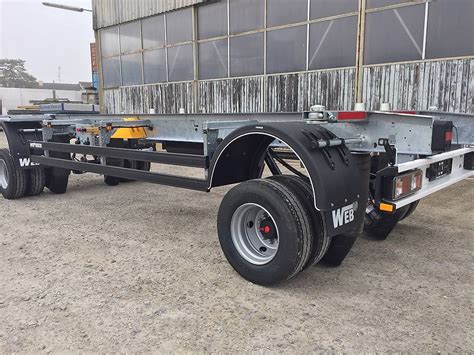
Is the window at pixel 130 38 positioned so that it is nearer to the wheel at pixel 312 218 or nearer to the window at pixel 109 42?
the window at pixel 109 42

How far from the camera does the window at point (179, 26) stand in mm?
15022

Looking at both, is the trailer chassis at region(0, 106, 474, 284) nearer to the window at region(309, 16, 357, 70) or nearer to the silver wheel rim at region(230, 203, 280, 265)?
the silver wheel rim at region(230, 203, 280, 265)

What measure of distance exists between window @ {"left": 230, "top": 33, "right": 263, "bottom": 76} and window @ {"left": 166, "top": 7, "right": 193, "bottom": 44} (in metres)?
2.28

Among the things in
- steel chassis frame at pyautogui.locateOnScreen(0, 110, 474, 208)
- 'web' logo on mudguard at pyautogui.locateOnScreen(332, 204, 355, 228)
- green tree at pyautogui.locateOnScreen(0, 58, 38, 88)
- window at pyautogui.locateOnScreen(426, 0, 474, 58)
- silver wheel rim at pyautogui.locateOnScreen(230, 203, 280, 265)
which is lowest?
silver wheel rim at pyautogui.locateOnScreen(230, 203, 280, 265)

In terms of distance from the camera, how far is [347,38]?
11.0m

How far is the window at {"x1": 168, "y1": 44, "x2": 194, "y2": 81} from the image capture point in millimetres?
15252

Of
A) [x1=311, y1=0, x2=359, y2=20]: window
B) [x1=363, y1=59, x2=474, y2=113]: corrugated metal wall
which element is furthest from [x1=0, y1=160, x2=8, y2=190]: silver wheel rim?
[x1=311, y1=0, x2=359, y2=20]: window

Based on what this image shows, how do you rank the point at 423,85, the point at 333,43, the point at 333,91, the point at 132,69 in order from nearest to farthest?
the point at 423,85 < the point at 333,43 < the point at 333,91 < the point at 132,69

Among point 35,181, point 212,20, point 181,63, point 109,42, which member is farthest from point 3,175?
point 109,42

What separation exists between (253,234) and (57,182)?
15.9ft

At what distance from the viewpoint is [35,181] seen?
6867 millimetres

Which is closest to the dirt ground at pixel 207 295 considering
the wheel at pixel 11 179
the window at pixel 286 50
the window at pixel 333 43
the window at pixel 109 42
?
the wheel at pixel 11 179

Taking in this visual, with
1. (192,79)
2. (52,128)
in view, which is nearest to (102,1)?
(192,79)

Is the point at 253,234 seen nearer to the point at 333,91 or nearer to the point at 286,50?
the point at 333,91
